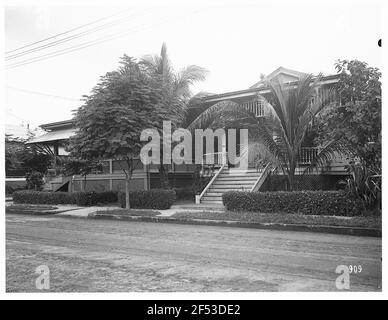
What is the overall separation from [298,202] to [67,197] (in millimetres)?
12692

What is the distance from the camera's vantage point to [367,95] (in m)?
10.7

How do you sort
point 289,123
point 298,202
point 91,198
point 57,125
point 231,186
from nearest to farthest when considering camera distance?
1. point 298,202
2. point 289,123
3. point 231,186
4. point 91,198
5. point 57,125

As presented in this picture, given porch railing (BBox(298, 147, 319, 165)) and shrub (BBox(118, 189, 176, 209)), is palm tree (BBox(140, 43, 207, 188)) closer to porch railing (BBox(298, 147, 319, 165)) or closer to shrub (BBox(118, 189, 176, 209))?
A: shrub (BBox(118, 189, 176, 209))

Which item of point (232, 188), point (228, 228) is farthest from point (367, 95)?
point (232, 188)

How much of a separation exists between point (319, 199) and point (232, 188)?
5395 mm

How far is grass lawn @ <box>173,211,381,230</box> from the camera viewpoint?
10.3 m

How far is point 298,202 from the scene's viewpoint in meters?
13.0

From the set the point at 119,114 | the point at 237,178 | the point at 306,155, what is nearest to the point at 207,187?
the point at 237,178

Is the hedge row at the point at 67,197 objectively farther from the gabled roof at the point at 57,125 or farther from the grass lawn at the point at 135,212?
the gabled roof at the point at 57,125

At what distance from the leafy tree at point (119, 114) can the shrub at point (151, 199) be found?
189 centimetres

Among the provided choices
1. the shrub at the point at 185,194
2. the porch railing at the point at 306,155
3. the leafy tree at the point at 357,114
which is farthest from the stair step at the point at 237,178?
the leafy tree at the point at 357,114

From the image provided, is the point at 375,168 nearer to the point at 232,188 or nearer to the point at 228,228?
the point at 228,228

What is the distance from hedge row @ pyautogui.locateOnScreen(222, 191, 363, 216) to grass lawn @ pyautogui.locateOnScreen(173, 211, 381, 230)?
0.60 metres

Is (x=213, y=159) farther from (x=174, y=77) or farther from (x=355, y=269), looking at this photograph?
(x=355, y=269)
